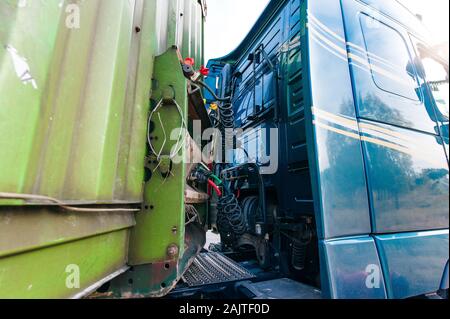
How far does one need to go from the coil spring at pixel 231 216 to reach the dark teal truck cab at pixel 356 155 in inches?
6.8

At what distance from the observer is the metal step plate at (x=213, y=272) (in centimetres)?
172

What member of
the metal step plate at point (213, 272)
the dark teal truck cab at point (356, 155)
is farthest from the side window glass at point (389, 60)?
the metal step plate at point (213, 272)

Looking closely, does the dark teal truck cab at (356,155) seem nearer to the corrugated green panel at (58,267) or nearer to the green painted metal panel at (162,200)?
the green painted metal panel at (162,200)

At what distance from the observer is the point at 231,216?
2.23 m

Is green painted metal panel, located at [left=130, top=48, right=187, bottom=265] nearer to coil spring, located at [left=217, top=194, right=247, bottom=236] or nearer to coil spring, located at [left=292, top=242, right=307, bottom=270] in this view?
coil spring, located at [left=217, top=194, right=247, bottom=236]

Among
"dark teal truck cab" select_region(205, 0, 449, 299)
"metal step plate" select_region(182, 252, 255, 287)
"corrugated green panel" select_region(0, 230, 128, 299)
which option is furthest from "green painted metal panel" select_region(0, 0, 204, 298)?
"dark teal truck cab" select_region(205, 0, 449, 299)

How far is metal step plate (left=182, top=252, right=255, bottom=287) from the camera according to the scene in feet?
5.65

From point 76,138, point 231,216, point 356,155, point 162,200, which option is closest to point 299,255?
point 231,216

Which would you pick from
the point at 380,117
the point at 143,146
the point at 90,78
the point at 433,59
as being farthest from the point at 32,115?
the point at 433,59

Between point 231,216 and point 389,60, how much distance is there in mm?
2074

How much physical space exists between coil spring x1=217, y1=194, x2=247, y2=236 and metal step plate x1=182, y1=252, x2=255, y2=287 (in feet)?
1.09

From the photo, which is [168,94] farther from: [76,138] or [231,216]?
[231,216]

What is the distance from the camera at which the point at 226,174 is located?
311 cm

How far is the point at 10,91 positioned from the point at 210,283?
64.0 inches
